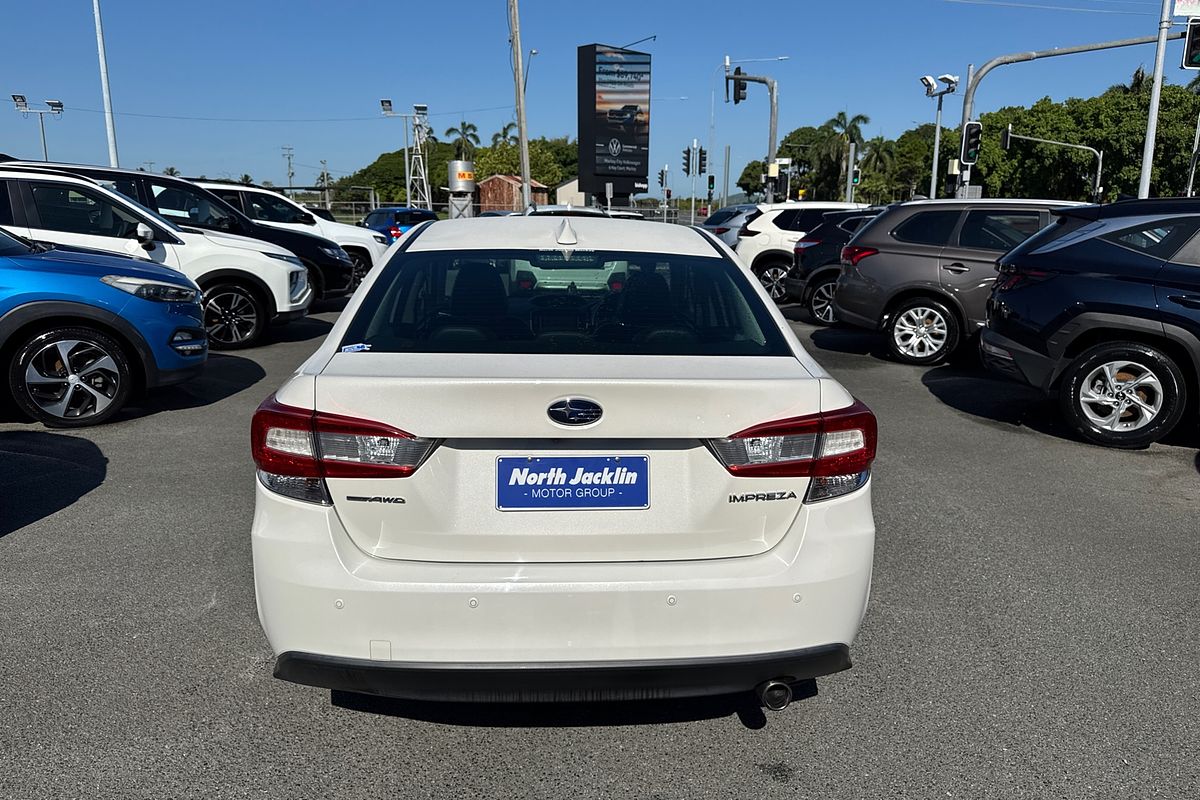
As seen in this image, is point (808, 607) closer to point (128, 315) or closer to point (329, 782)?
point (329, 782)

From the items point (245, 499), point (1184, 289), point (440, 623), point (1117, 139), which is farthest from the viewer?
point (1117, 139)

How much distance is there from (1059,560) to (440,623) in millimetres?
3354

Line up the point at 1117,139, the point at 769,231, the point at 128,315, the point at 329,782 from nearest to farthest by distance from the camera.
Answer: the point at 329,782, the point at 128,315, the point at 769,231, the point at 1117,139

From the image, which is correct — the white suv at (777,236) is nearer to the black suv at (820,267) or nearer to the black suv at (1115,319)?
the black suv at (820,267)

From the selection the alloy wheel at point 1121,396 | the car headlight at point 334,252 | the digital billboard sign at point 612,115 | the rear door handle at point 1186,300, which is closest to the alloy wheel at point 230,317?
the car headlight at point 334,252

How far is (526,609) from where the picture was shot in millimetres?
2365

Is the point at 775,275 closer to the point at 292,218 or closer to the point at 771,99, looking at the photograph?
the point at 292,218

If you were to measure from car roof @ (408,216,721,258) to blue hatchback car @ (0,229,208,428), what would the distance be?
160 inches

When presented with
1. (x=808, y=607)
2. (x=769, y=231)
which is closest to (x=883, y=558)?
(x=808, y=607)

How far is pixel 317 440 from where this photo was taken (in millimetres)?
2395

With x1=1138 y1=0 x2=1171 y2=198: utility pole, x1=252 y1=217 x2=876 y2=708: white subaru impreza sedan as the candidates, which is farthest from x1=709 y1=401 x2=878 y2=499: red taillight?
x1=1138 y1=0 x2=1171 y2=198: utility pole

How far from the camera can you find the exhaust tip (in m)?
2.53

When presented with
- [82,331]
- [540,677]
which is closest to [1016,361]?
[540,677]

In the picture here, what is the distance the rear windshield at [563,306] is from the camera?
2801mm
